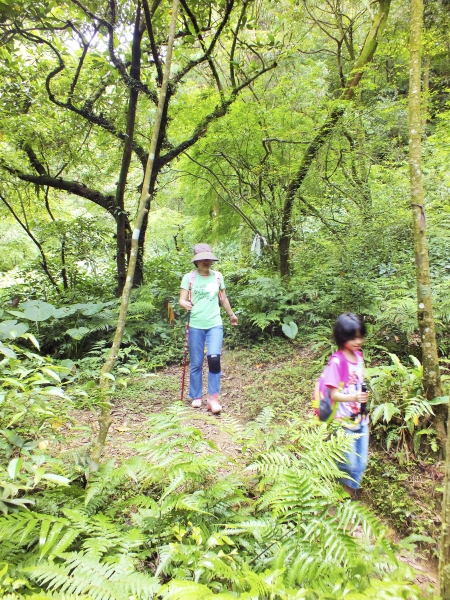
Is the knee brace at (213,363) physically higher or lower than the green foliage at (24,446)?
higher

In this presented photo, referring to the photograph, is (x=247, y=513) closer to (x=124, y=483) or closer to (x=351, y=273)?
(x=124, y=483)

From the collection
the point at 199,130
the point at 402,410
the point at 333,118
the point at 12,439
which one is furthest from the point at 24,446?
the point at 333,118

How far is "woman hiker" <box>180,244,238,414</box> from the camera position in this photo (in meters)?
4.25

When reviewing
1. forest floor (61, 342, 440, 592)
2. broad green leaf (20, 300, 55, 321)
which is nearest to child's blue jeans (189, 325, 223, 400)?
forest floor (61, 342, 440, 592)

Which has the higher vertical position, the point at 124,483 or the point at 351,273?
→ the point at 351,273

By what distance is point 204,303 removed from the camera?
4.28 m

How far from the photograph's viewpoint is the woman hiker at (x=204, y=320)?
13.9 feet

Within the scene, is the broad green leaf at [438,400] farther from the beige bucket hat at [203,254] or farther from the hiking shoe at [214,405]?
the beige bucket hat at [203,254]

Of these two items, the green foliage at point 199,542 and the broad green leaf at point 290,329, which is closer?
the green foliage at point 199,542

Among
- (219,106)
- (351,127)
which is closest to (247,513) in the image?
(351,127)

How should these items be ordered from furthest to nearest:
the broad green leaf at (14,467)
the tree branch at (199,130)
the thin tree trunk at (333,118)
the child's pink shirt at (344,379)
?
the tree branch at (199,130) → the thin tree trunk at (333,118) → the child's pink shirt at (344,379) → the broad green leaf at (14,467)

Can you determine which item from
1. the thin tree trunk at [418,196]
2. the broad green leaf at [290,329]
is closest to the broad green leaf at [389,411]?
the thin tree trunk at [418,196]

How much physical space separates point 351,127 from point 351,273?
2.74 meters

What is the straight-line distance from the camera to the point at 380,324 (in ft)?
16.1
